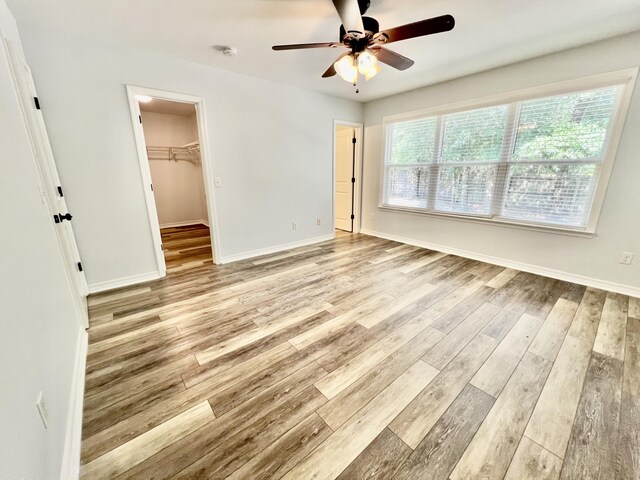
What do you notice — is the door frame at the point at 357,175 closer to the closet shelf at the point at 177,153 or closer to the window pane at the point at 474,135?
the window pane at the point at 474,135

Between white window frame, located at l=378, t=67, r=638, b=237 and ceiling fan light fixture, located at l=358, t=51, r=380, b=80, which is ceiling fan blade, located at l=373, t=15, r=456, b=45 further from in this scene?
white window frame, located at l=378, t=67, r=638, b=237

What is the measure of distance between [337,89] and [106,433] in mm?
4477

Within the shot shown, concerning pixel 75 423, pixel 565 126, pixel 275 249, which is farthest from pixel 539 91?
pixel 75 423

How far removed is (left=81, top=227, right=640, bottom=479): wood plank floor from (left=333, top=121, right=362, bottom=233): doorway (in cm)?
266

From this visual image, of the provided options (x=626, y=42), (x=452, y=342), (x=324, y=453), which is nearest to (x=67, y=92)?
(x=324, y=453)

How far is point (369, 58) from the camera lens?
6.52 ft

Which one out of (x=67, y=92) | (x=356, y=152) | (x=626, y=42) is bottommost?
(x=356, y=152)

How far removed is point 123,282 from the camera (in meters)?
2.99

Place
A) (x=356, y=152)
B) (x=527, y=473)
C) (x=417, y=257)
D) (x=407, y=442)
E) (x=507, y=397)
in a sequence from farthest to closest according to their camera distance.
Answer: (x=356, y=152) → (x=417, y=257) → (x=507, y=397) → (x=407, y=442) → (x=527, y=473)

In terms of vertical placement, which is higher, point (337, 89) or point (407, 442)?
point (337, 89)

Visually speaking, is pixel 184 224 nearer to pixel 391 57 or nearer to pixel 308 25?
pixel 308 25

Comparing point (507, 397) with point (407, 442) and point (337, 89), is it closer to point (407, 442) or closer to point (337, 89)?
point (407, 442)

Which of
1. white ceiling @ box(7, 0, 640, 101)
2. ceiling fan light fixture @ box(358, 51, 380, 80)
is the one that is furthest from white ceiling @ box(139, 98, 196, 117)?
ceiling fan light fixture @ box(358, 51, 380, 80)

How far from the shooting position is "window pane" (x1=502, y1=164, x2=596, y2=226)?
280 cm
